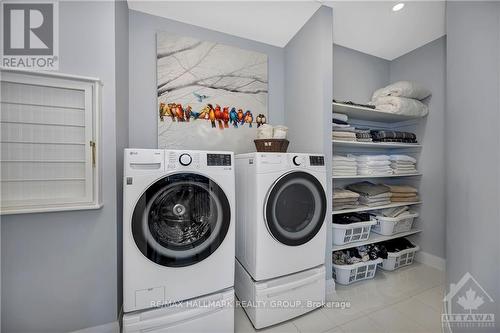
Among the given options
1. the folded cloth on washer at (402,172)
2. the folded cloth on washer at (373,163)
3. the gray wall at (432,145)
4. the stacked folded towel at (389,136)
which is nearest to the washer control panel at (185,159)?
the folded cloth on washer at (373,163)

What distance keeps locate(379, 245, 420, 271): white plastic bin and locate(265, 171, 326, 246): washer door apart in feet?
3.88

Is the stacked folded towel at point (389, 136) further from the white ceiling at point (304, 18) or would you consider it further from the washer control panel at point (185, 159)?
the washer control panel at point (185, 159)

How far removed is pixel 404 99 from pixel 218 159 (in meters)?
2.06

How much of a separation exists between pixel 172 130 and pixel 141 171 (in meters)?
0.79

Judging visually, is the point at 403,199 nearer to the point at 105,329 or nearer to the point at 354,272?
the point at 354,272

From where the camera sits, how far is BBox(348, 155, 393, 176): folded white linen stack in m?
1.97

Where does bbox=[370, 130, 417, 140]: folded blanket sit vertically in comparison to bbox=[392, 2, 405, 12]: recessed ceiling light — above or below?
below

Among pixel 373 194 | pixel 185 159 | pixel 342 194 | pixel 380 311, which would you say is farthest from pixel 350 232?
pixel 185 159

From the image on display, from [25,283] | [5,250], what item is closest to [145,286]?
[25,283]

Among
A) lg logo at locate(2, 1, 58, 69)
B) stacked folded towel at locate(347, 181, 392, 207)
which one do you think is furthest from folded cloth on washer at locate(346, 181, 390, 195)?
lg logo at locate(2, 1, 58, 69)

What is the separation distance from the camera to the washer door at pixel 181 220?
1.08m

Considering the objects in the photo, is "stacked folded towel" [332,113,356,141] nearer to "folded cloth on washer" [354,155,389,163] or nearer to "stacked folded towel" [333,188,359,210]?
"folded cloth on washer" [354,155,389,163]

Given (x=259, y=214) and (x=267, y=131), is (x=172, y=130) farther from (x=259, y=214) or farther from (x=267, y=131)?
(x=259, y=214)

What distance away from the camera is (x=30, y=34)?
1.08 metres
